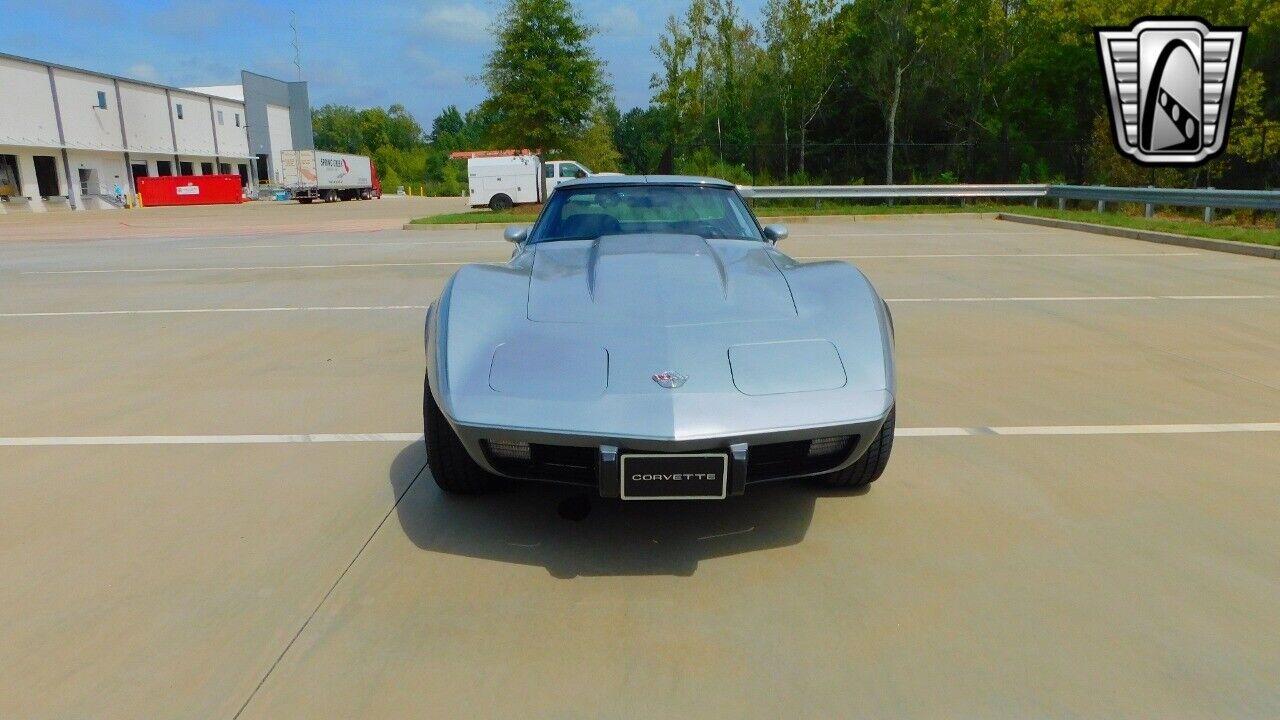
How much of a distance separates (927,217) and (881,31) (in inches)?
380

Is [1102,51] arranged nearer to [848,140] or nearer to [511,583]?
[848,140]

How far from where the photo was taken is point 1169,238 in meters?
13.6

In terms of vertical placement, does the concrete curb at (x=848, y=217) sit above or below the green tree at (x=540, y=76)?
below

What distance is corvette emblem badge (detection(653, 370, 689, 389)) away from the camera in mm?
2799

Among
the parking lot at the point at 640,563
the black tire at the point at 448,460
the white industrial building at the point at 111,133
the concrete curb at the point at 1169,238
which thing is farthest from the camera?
the white industrial building at the point at 111,133

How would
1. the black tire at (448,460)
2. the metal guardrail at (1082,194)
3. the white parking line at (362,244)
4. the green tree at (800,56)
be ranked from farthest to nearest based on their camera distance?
the green tree at (800,56) → the white parking line at (362,244) → the metal guardrail at (1082,194) → the black tire at (448,460)

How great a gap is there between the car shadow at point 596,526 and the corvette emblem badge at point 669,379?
2.14 feet

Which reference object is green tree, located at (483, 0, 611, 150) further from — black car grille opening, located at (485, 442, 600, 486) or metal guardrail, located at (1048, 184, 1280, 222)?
black car grille opening, located at (485, 442, 600, 486)

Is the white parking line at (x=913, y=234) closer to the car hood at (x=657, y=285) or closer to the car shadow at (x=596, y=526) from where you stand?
the car hood at (x=657, y=285)

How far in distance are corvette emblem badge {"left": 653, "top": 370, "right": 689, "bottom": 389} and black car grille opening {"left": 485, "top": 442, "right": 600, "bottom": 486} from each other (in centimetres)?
30

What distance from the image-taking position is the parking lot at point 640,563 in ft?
7.56

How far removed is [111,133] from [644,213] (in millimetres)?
59079

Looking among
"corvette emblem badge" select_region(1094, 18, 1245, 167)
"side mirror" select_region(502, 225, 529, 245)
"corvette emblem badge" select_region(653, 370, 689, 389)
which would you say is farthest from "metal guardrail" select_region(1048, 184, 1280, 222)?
"corvette emblem badge" select_region(653, 370, 689, 389)

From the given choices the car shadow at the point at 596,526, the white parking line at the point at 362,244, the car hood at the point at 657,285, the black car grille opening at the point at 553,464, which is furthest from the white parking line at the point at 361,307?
the white parking line at the point at 362,244
